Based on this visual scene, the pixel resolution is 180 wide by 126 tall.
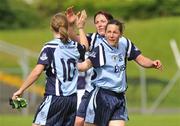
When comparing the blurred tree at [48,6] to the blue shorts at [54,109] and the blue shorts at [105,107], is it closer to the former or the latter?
the blue shorts at [105,107]

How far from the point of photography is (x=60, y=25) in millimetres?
9867

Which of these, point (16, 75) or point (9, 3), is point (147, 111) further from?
point (9, 3)

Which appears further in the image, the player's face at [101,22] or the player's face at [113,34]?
the player's face at [101,22]

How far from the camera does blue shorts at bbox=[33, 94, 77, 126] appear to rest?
10.0 metres

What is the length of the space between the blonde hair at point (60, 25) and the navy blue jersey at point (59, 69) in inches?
5.1

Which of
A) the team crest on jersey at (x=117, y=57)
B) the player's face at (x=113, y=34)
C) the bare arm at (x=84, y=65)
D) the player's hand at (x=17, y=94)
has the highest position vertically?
the player's face at (x=113, y=34)

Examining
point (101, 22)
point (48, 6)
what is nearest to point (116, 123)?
point (101, 22)

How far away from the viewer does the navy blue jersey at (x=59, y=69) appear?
9.96m

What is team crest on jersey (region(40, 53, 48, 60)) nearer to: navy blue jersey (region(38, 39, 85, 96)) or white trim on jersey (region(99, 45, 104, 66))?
navy blue jersey (region(38, 39, 85, 96))


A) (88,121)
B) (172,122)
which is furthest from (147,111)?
(88,121)

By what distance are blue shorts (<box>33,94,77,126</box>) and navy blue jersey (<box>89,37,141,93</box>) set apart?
18.5 inches

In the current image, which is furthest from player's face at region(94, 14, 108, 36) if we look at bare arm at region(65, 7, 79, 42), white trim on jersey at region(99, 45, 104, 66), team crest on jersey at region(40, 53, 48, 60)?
team crest on jersey at region(40, 53, 48, 60)

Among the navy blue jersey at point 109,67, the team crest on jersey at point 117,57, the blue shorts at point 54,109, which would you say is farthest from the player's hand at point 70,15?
the blue shorts at point 54,109

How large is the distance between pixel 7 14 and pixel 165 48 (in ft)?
37.9
